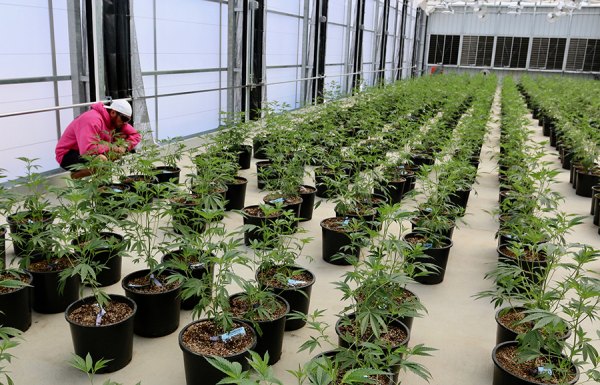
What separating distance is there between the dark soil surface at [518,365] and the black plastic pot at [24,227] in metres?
2.24

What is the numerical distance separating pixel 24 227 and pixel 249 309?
1688 mm

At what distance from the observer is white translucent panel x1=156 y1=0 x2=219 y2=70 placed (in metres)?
7.04

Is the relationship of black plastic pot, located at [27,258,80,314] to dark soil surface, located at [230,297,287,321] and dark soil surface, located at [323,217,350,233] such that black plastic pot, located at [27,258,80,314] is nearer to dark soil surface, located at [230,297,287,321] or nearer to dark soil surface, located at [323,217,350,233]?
dark soil surface, located at [230,297,287,321]

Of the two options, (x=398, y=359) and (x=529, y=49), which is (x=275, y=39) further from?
(x=529, y=49)

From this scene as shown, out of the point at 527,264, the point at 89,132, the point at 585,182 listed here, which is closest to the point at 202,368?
the point at 527,264

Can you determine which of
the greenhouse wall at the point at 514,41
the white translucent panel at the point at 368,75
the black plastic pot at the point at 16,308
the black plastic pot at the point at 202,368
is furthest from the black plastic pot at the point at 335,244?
the greenhouse wall at the point at 514,41

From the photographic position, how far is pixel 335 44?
14.0 meters

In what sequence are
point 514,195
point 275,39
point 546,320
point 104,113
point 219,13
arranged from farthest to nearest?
point 275,39
point 219,13
point 104,113
point 514,195
point 546,320

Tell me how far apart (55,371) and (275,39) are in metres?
8.99

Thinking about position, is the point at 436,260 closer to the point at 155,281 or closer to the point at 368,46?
the point at 155,281

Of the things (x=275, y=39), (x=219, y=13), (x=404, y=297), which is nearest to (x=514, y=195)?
(x=404, y=297)

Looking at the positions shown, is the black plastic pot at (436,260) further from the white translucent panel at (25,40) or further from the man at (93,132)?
the white translucent panel at (25,40)

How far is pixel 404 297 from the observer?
2.75m

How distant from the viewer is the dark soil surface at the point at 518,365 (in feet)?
6.95
